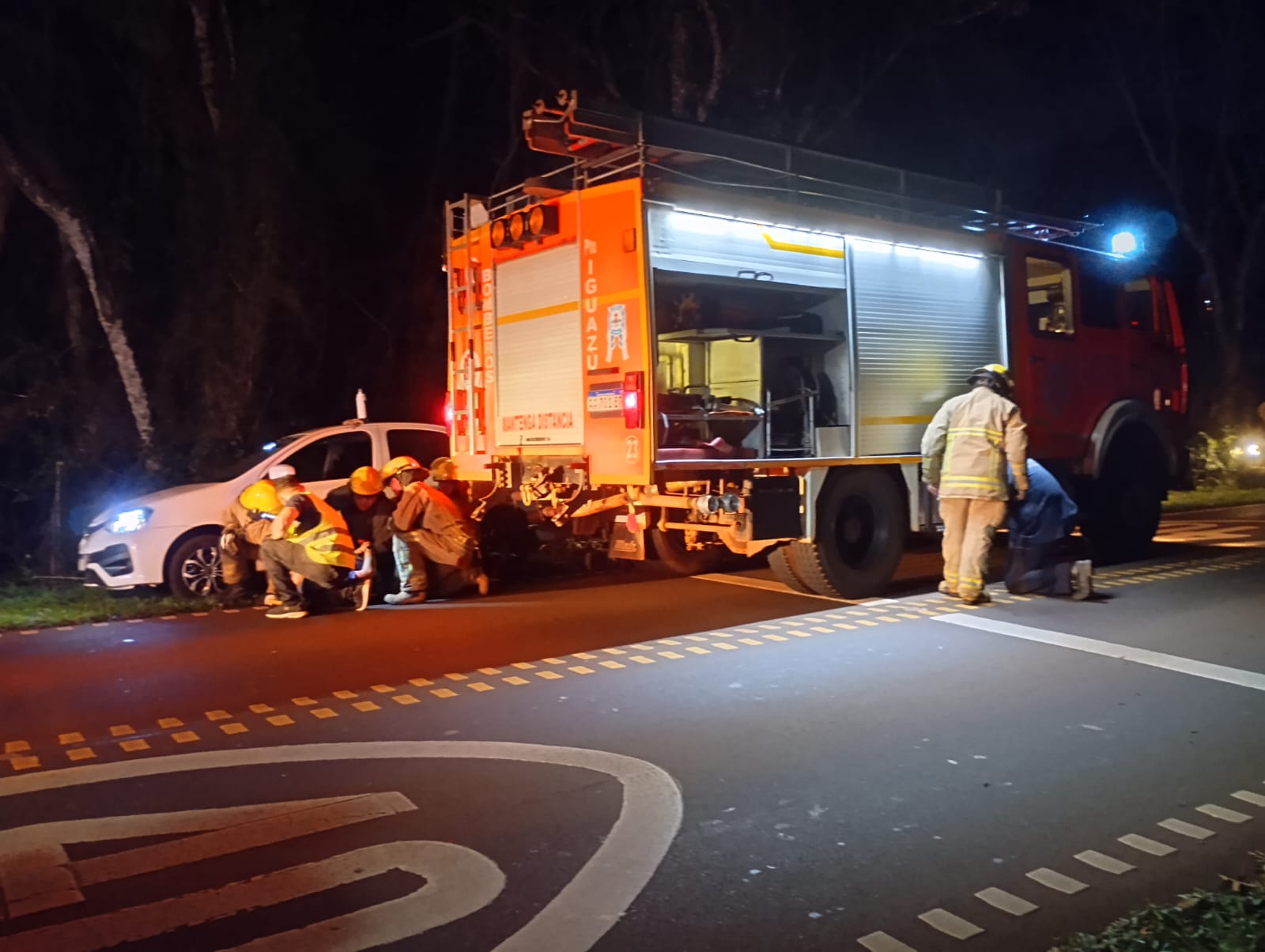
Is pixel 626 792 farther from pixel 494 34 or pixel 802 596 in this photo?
pixel 494 34

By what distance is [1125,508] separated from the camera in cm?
1086

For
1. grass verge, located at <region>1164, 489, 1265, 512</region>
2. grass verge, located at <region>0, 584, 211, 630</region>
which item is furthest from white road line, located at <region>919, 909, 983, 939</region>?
grass verge, located at <region>1164, 489, 1265, 512</region>

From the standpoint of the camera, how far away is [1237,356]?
74.5 ft

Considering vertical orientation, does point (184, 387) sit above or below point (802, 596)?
above

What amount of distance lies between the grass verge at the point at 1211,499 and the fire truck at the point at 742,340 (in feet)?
22.2

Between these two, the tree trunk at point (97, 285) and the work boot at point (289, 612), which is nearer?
the work boot at point (289, 612)

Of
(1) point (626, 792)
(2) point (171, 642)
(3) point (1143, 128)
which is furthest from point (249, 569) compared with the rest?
(3) point (1143, 128)

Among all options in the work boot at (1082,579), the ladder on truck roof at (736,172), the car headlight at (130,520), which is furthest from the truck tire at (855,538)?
the car headlight at (130,520)

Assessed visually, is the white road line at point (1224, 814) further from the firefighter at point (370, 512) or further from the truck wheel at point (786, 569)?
the firefighter at point (370, 512)

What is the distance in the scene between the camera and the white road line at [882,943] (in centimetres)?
320

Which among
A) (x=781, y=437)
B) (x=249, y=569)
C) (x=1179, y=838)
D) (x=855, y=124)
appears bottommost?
(x=1179, y=838)

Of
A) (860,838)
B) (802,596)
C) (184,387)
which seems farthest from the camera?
(184,387)

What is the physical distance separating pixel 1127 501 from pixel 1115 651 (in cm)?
457

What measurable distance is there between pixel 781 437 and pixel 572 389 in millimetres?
1932
